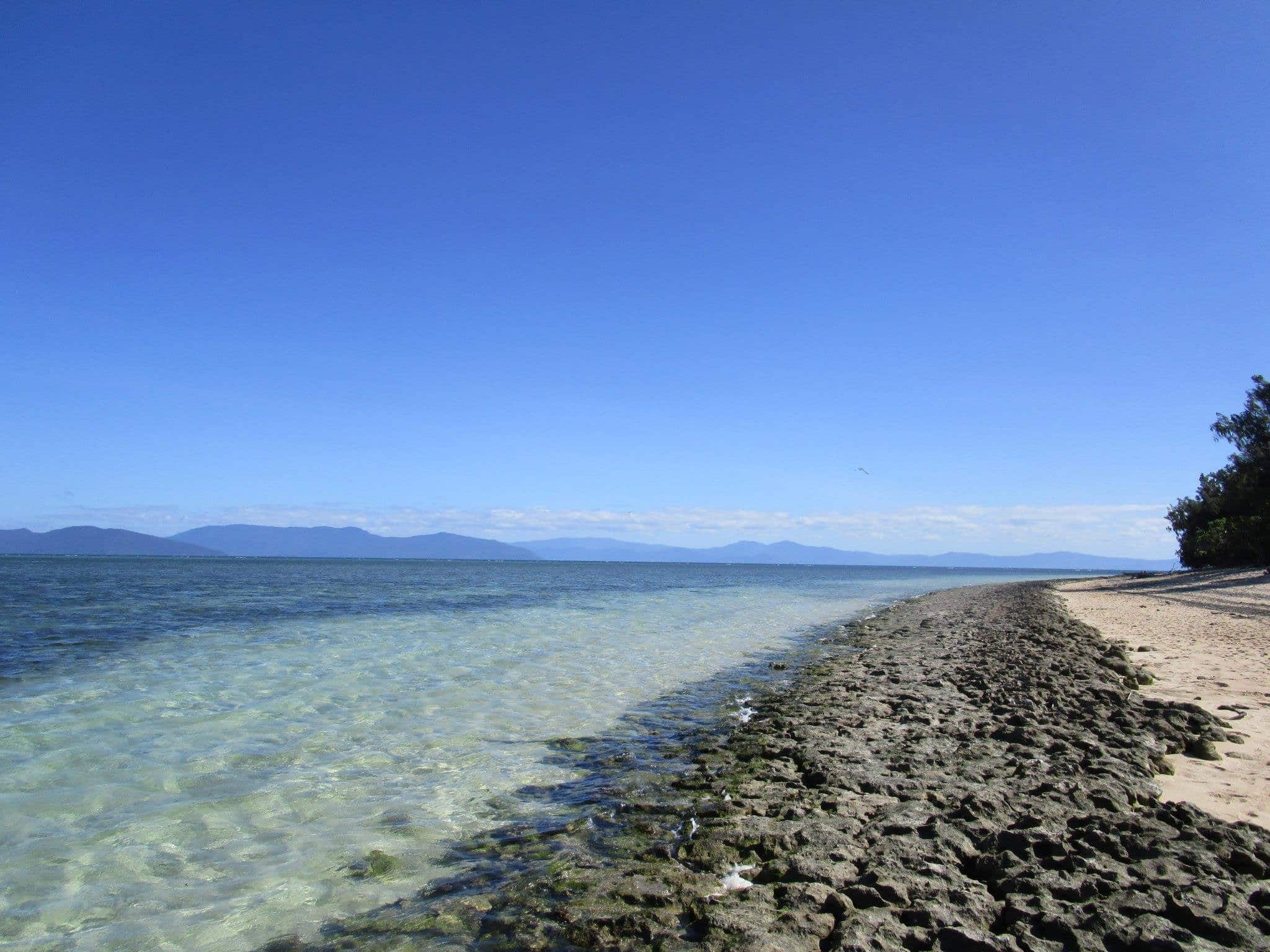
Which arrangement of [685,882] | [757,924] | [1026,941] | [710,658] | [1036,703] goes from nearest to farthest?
1. [1026,941]
2. [757,924]
3. [685,882]
4. [1036,703]
5. [710,658]

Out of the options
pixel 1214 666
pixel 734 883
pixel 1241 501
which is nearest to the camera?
pixel 734 883

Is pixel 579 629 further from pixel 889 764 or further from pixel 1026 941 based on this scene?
pixel 1026 941

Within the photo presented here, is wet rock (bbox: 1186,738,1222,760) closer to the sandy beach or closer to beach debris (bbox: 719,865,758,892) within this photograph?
the sandy beach

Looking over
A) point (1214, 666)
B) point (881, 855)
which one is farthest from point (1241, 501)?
point (881, 855)

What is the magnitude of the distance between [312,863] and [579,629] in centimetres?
1881

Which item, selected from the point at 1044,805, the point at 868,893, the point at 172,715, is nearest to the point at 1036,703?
the point at 1044,805

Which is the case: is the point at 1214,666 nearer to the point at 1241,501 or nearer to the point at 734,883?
the point at 734,883

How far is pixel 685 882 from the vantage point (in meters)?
5.18

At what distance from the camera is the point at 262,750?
9.14 metres

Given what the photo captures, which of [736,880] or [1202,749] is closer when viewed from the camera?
[736,880]

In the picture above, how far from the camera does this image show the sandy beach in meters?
6.81

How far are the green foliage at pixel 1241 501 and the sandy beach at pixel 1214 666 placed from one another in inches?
587

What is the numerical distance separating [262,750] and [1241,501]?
73.0m

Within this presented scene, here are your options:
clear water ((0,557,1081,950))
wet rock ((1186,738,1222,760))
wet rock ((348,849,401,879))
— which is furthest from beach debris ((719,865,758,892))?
wet rock ((1186,738,1222,760))
